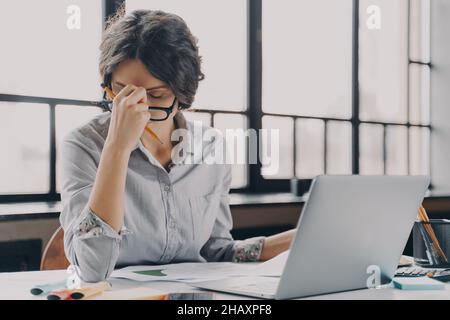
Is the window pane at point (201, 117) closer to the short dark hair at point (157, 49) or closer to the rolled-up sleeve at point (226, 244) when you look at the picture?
the rolled-up sleeve at point (226, 244)

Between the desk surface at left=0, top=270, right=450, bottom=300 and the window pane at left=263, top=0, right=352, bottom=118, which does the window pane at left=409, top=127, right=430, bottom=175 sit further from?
the desk surface at left=0, top=270, right=450, bottom=300

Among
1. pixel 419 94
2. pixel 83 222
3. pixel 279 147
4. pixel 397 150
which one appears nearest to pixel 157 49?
pixel 83 222

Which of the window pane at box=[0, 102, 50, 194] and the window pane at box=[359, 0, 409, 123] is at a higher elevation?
the window pane at box=[359, 0, 409, 123]

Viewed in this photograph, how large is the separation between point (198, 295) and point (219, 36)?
2.57 m

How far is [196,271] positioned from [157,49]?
1.86ft

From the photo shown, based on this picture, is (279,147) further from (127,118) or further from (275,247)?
(127,118)

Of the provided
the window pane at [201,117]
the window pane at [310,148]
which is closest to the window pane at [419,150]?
the window pane at [310,148]

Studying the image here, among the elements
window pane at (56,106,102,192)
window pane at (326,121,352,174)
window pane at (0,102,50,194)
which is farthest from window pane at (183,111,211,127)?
window pane at (326,121,352,174)

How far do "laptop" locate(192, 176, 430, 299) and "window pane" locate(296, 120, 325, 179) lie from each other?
2.77m

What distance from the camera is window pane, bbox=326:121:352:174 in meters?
4.24

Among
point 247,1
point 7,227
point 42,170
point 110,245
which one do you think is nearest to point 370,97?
point 247,1

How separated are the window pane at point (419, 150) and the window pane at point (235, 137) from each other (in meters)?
1.80
